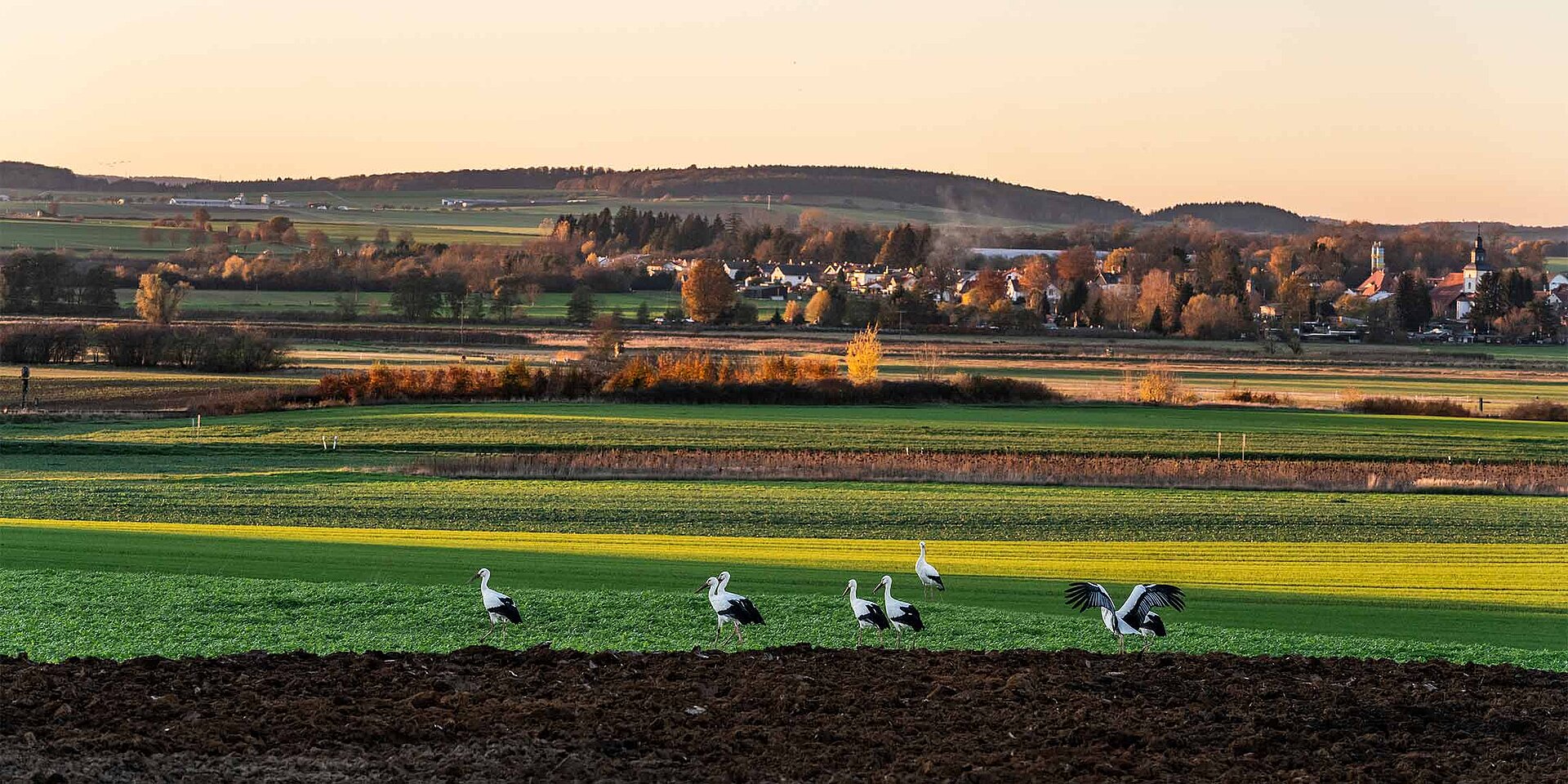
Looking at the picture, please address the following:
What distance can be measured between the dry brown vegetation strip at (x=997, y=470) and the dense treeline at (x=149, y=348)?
3484 centimetres

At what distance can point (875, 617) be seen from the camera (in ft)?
53.8

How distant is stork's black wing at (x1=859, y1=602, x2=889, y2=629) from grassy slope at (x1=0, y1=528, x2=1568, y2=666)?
133cm

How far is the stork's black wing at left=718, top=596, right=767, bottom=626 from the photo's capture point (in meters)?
16.3

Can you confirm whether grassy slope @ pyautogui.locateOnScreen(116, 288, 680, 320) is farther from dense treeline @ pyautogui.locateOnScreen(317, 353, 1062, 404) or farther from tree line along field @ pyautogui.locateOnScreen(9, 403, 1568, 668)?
tree line along field @ pyautogui.locateOnScreen(9, 403, 1568, 668)

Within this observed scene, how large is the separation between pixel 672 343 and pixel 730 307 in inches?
880

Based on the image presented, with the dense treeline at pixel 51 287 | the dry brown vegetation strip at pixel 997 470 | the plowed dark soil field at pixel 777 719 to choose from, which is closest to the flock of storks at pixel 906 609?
the plowed dark soil field at pixel 777 719

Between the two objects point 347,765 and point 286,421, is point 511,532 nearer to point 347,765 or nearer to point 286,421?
point 347,765

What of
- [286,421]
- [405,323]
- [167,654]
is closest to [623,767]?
[167,654]

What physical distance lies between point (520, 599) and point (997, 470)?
2351cm

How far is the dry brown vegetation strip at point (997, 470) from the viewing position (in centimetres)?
3975

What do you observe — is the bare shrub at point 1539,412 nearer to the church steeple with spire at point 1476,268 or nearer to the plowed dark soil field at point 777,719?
the plowed dark soil field at point 777,719

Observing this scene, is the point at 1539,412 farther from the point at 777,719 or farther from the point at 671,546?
the point at 777,719

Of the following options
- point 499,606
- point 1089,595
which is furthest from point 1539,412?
point 499,606

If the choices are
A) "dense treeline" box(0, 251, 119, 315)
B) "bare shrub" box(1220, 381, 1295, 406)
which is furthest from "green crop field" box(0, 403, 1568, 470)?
"dense treeline" box(0, 251, 119, 315)
